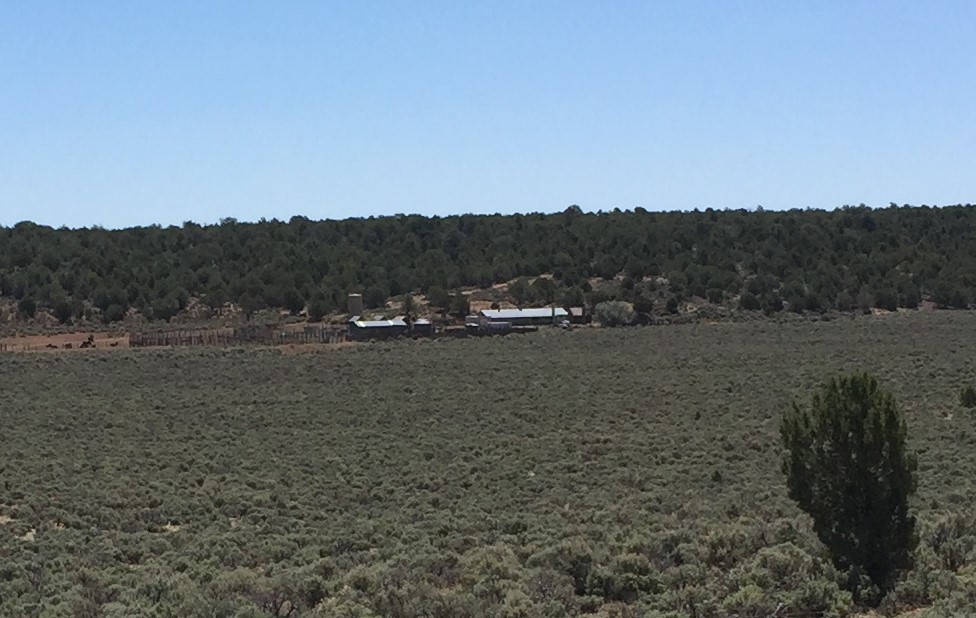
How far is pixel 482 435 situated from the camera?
3064 cm

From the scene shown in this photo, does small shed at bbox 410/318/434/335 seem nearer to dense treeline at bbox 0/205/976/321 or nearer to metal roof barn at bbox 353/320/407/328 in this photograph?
metal roof barn at bbox 353/320/407/328

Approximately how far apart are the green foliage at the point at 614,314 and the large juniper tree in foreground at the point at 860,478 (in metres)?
55.2

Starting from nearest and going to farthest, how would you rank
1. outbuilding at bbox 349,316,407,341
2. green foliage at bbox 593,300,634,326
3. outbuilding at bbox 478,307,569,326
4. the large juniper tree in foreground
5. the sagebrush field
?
the sagebrush field
the large juniper tree in foreground
outbuilding at bbox 349,316,407,341
outbuilding at bbox 478,307,569,326
green foliage at bbox 593,300,634,326

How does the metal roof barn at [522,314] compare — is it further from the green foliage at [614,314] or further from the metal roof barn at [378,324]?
the metal roof barn at [378,324]

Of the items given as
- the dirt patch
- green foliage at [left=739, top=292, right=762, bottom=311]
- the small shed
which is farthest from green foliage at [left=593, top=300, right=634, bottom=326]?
the dirt patch

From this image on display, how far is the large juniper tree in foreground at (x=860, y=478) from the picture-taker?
14.1 metres

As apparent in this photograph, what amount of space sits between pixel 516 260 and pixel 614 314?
2059 centimetres

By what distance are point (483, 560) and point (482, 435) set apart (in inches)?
608

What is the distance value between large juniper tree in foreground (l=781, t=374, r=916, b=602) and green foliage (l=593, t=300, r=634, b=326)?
5515 cm

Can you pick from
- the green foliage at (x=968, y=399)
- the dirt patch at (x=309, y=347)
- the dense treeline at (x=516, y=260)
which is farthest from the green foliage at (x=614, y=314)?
the green foliage at (x=968, y=399)

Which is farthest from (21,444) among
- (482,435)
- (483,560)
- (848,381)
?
(848,381)

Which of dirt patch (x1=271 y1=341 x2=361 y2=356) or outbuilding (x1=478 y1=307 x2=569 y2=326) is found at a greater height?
outbuilding (x1=478 y1=307 x2=569 y2=326)

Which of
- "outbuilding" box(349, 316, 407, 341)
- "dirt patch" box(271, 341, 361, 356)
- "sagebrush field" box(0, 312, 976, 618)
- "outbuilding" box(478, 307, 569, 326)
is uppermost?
"outbuilding" box(478, 307, 569, 326)

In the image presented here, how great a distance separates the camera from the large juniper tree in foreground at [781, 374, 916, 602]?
1413 centimetres
